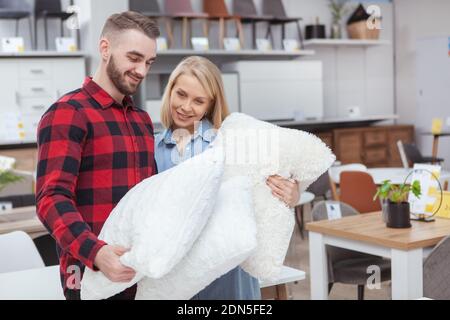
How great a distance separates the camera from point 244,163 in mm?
A: 1253

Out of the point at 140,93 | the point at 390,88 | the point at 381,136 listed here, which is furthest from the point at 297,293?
the point at 390,88

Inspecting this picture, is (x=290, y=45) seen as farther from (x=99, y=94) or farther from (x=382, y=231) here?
(x=99, y=94)

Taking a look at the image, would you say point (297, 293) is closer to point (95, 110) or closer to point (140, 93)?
point (95, 110)

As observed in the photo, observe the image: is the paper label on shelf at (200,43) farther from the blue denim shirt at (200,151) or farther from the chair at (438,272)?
the blue denim shirt at (200,151)

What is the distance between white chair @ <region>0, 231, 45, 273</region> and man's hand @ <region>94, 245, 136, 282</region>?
1707mm

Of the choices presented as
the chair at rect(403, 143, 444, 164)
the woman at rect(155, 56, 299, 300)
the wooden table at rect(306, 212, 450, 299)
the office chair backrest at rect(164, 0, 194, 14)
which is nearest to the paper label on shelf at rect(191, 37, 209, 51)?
the office chair backrest at rect(164, 0, 194, 14)

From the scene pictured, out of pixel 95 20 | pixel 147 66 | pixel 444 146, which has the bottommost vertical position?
pixel 444 146

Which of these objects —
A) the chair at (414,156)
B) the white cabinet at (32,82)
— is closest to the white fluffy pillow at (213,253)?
the white cabinet at (32,82)

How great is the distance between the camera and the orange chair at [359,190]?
461cm

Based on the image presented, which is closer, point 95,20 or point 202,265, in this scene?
point 202,265

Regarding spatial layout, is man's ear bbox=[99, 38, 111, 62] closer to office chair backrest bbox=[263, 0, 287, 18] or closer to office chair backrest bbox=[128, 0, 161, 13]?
office chair backrest bbox=[128, 0, 161, 13]

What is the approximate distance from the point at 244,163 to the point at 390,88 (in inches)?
392

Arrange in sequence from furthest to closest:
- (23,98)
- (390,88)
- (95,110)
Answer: (390,88) < (23,98) < (95,110)

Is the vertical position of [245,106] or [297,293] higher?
[245,106]
